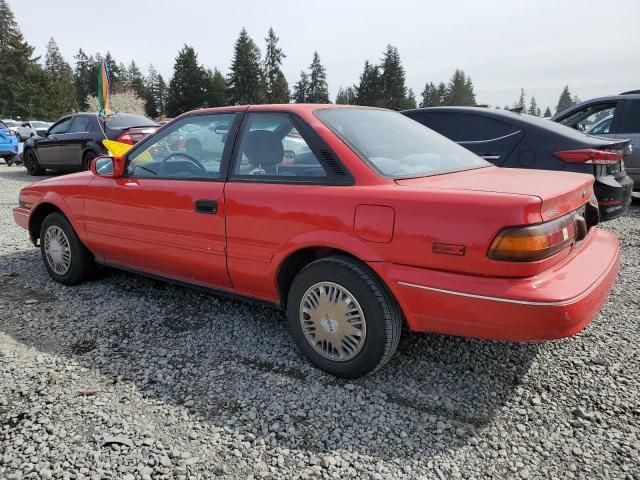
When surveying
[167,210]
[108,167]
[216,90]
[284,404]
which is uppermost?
[216,90]

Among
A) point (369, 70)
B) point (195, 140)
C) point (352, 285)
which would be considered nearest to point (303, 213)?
point (352, 285)

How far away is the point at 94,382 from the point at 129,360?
26 centimetres

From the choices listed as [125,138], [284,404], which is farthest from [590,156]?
[125,138]

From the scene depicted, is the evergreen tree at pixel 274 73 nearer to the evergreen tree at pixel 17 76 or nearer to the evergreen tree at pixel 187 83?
the evergreen tree at pixel 187 83

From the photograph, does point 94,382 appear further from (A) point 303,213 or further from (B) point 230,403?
(A) point 303,213

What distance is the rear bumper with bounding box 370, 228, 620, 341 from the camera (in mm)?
2002

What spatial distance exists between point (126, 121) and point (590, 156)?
9207 millimetres

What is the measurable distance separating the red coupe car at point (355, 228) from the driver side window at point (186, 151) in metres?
0.01

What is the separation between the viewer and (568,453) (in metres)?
2.00

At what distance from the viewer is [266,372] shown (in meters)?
2.67

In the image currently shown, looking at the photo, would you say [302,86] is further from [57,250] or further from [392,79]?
[57,250]

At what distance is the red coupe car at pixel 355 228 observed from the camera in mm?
2061

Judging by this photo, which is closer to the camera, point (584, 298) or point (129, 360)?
point (584, 298)

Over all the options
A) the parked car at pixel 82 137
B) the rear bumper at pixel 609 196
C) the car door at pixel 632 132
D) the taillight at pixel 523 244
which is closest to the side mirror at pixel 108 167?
the taillight at pixel 523 244
